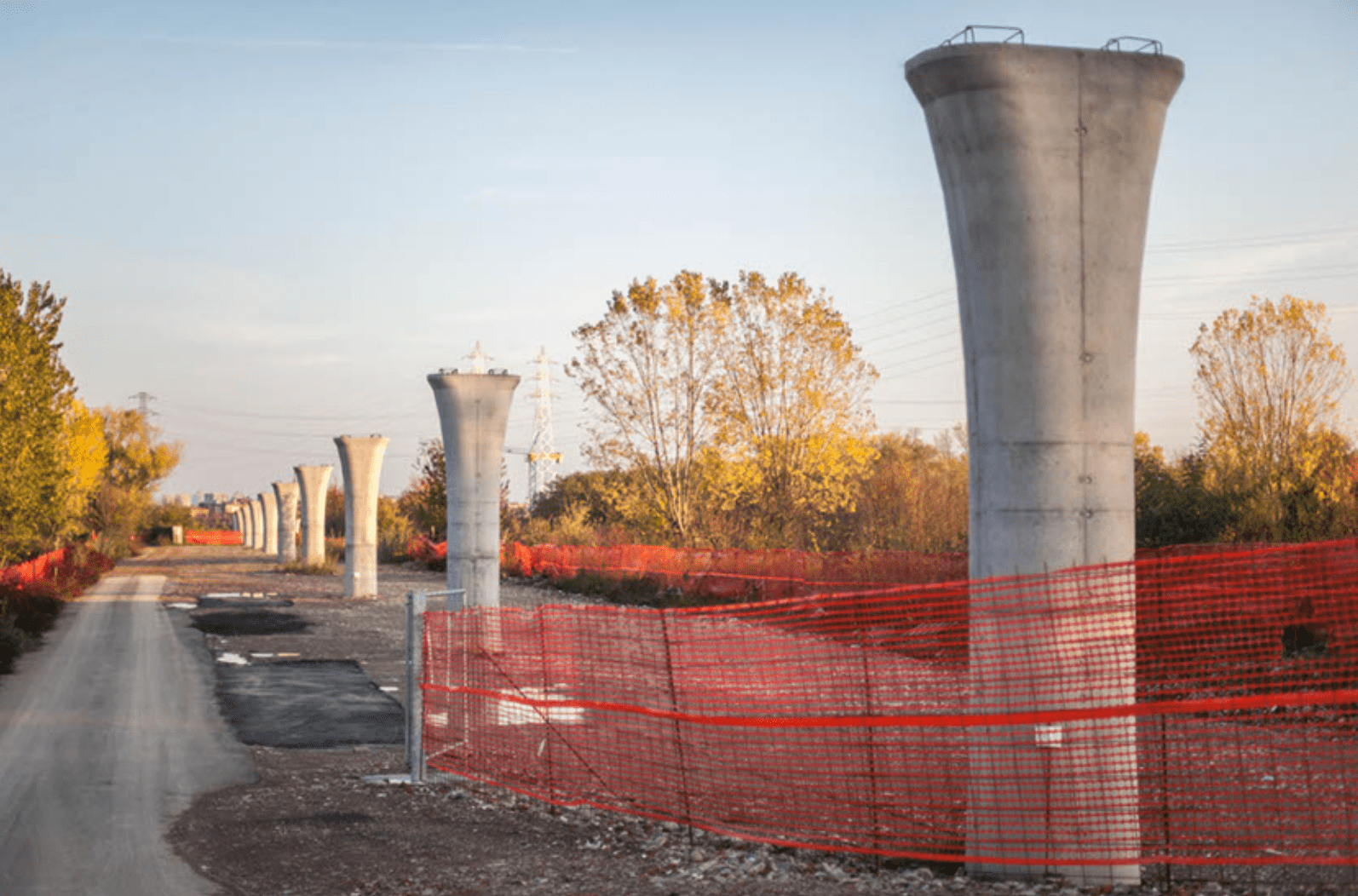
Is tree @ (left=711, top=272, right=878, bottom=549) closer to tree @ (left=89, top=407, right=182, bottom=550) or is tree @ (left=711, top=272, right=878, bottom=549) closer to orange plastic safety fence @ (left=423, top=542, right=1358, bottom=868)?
orange plastic safety fence @ (left=423, top=542, right=1358, bottom=868)

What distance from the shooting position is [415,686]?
11.6m

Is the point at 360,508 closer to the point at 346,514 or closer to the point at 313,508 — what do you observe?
the point at 346,514

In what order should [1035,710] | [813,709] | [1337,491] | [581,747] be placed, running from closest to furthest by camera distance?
[1035,710] < [581,747] < [813,709] < [1337,491]

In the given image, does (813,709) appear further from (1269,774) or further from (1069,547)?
(1069,547)

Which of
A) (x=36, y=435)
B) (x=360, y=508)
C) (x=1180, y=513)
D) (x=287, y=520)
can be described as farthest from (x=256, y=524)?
(x=1180, y=513)

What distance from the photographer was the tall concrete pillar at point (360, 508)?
35.0m

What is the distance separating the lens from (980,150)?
7.26 m

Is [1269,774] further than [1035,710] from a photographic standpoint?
Yes

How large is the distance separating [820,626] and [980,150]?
50.0 feet

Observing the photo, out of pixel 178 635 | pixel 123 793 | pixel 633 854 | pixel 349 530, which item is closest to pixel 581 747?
pixel 633 854

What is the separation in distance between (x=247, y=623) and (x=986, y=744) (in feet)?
74.9

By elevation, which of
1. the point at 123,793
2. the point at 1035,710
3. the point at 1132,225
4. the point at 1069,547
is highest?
the point at 1132,225

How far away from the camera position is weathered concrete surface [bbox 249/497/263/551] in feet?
255

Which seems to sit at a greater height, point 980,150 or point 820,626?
point 980,150
